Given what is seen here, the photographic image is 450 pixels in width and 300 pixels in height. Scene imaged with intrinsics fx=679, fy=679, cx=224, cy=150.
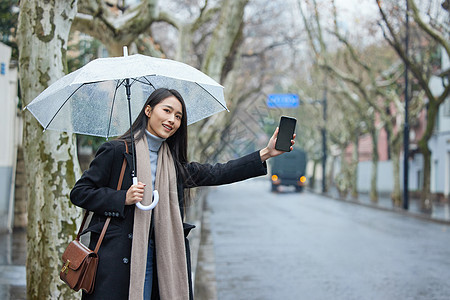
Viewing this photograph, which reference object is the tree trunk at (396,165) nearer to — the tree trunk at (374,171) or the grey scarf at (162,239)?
the tree trunk at (374,171)

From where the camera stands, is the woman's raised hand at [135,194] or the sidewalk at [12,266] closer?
the woman's raised hand at [135,194]

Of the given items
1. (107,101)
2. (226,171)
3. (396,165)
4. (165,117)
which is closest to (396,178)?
(396,165)

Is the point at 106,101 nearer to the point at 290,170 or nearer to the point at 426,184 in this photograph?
the point at 426,184

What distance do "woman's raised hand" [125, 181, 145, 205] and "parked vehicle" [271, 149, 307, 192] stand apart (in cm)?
4309

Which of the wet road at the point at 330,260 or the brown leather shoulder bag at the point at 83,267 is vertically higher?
the brown leather shoulder bag at the point at 83,267

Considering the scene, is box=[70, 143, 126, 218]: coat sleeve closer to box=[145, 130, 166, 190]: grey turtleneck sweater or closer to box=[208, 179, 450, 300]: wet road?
box=[145, 130, 166, 190]: grey turtleneck sweater

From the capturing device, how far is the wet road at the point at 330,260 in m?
8.52

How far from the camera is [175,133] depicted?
3828 mm

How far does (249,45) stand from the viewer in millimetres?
30375

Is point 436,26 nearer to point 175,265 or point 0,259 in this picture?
point 0,259

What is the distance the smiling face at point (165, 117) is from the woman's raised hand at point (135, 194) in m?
0.38

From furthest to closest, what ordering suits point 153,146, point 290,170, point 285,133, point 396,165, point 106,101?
point 290,170
point 396,165
point 106,101
point 153,146
point 285,133

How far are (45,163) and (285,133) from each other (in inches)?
111

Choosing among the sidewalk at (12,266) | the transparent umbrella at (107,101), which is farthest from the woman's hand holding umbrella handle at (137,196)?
the sidewalk at (12,266)
